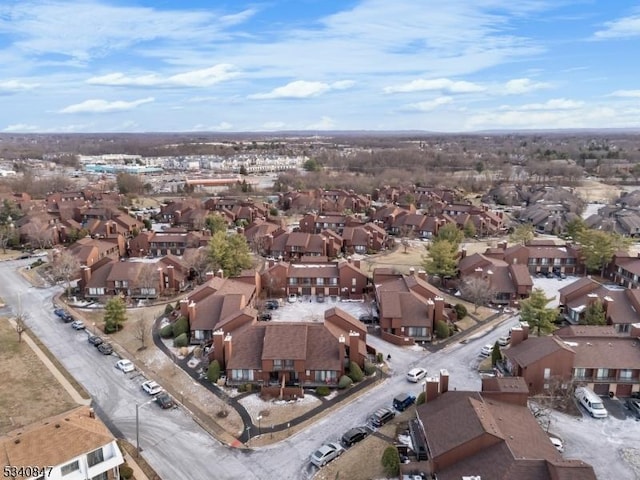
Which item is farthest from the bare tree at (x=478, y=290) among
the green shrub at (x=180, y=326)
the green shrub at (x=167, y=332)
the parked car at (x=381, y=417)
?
the green shrub at (x=167, y=332)

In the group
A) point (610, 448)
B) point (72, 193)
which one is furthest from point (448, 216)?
point (72, 193)

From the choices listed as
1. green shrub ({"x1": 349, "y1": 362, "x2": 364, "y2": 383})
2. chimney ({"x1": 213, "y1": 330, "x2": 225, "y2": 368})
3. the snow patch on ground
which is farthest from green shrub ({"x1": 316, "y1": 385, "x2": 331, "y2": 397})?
chimney ({"x1": 213, "y1": 330, "x2": 225, "y2": 368})

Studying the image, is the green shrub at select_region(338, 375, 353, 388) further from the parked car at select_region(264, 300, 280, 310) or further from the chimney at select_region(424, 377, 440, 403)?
the parked car at select_region(264, 300, 280, 310)

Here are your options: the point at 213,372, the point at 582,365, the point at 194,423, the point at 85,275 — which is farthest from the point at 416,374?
the point at 85,275

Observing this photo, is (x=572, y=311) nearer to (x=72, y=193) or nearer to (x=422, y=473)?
(x=422, y=473)

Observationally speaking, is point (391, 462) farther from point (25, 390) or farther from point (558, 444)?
point (25, 390)

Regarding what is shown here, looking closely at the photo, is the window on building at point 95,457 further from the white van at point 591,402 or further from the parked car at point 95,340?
the white van at point 591,402

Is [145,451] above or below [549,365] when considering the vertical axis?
below
